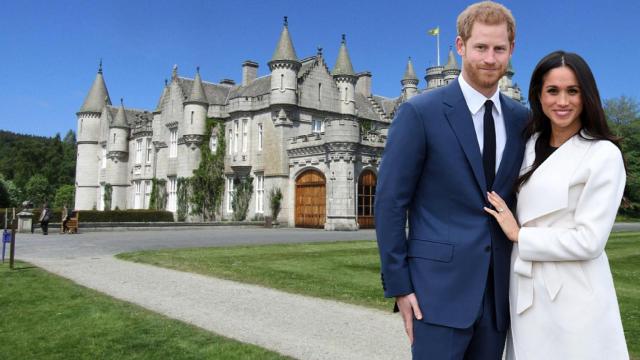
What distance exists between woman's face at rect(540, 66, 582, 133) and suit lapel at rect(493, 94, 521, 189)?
236 millimetres

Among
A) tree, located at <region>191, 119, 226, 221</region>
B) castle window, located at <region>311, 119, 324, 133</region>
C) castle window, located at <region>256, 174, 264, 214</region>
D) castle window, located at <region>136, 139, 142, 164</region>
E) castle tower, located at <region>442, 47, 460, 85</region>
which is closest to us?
castle window, located at <region>256, 174, 264, 214</region>

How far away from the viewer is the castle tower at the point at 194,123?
35.4 m

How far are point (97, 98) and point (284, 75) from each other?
26465 mm

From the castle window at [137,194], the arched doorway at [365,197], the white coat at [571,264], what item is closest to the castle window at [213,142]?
the castle window at [137,194]

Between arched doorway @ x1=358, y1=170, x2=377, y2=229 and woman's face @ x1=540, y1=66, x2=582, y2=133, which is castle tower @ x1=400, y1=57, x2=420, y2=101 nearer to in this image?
arched doorway @ x1=358, y1=170, x2=377, y2=229

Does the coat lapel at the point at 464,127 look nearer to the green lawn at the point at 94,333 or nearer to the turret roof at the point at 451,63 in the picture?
the green lawn at the point at 94,333

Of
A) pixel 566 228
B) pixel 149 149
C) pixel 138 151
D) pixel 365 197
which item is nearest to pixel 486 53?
pixel 566 228

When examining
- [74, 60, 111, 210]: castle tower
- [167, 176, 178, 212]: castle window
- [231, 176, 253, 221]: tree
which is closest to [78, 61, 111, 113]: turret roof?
[74, 60, 111, 210]: castle tower

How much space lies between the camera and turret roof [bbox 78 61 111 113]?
49031mm

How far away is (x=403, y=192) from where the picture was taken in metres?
2.50

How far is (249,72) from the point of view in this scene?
37531 mm

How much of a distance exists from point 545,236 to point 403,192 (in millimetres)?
668

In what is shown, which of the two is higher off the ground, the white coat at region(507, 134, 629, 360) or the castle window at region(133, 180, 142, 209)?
the castle window at region(133, 180, 142, 209)

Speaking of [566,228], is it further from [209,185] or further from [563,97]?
[209,185]
